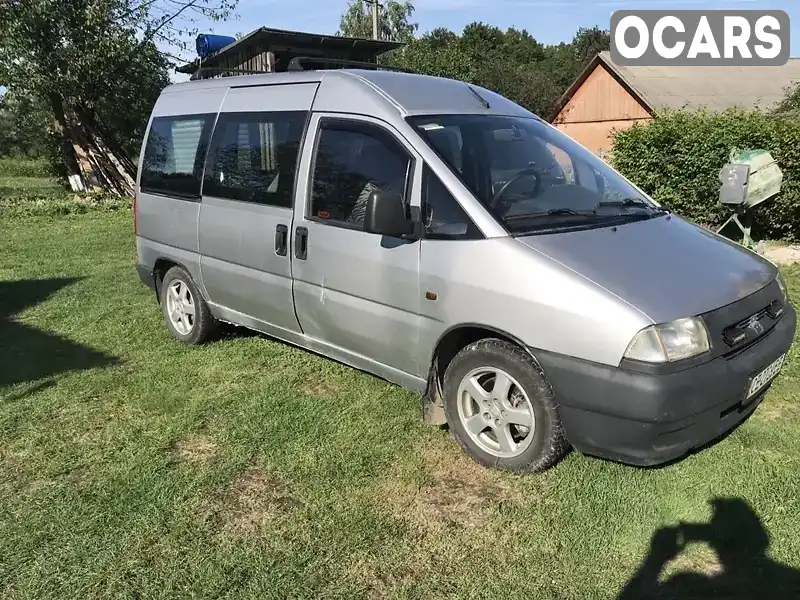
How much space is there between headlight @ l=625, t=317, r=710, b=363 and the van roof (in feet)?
6.39

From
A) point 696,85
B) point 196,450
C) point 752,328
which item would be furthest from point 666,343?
point 696,85

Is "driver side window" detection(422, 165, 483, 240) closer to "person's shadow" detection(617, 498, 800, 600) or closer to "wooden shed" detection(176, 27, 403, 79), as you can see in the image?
"person's shadow" detection(617, 498, 800, 600)

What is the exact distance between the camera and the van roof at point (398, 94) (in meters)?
4.19

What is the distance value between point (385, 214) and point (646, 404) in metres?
1.62

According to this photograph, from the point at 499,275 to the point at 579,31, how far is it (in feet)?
224

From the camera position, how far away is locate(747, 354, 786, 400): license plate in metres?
3.40

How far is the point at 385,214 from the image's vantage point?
3.65 m

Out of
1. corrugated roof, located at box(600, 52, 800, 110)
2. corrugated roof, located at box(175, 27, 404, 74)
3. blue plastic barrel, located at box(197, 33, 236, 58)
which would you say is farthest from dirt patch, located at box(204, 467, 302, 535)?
corrugated roof, located at box(600, 52, 800, 110)

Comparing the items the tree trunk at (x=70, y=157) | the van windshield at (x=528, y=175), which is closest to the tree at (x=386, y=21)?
the tree trunk at (x=70, y=157)

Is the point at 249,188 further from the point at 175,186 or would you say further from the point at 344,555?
the point at 344,555

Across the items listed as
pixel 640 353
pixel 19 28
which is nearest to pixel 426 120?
pixel 640 353

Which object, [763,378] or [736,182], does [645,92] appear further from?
[763,378]

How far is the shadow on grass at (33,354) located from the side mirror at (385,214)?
312cm

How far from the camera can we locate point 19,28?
16.2 m
